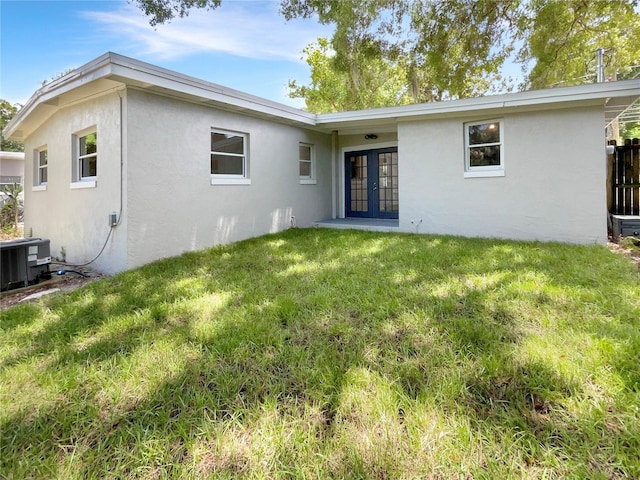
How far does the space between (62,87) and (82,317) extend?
4.51m

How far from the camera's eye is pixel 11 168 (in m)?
16.2

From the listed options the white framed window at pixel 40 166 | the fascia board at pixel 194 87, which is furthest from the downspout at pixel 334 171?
the white framed window at pixel 40 166

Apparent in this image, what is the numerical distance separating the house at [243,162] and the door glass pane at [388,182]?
1.43m

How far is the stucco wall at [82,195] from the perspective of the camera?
5.89 m

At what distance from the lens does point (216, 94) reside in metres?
6.56

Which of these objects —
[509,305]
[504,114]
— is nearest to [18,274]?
[509,305]

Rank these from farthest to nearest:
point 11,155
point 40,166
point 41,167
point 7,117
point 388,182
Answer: point 7,117
point 11,155
point 388,182
point 40,166
point 41,167

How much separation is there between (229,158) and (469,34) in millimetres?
9302

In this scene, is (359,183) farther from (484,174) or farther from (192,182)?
(192,182)

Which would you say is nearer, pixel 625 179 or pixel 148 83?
pixel 148 83

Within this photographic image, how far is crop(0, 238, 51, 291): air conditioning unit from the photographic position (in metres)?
5.20

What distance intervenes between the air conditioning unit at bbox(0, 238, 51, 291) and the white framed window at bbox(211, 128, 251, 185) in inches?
120

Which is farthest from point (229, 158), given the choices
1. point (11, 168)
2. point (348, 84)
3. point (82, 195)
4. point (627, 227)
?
point (11, 168)

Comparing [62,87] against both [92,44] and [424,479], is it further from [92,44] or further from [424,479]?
[424,479]
